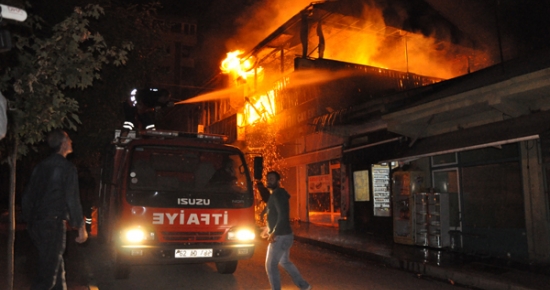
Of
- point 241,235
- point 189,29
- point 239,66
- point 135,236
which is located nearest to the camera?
point 135,236

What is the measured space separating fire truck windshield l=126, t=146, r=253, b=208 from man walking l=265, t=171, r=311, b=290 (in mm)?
1377

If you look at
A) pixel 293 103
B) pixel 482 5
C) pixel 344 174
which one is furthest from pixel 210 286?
pixel 482 5

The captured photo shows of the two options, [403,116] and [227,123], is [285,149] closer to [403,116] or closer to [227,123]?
[227,123]

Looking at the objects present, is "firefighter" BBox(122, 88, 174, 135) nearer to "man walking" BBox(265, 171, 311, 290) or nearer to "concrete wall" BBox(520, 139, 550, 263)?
"man walking" BBox(265, 171, 311, 290)

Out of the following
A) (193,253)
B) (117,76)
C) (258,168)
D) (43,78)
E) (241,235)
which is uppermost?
(117,76)

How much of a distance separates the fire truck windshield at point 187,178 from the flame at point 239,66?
16221 millimetres

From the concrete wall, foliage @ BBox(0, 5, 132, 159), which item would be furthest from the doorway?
foliage @ BBox(0, 5, 132, 159)

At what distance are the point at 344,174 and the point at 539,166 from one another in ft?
25.9

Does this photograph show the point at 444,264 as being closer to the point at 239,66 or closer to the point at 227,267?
the point at 227,267

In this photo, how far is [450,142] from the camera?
10.7 m

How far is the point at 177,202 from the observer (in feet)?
22.5

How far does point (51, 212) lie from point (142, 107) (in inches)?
218

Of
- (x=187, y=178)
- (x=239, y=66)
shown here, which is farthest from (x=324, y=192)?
(x=187, y=178)

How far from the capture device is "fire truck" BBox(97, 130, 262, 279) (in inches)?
263
